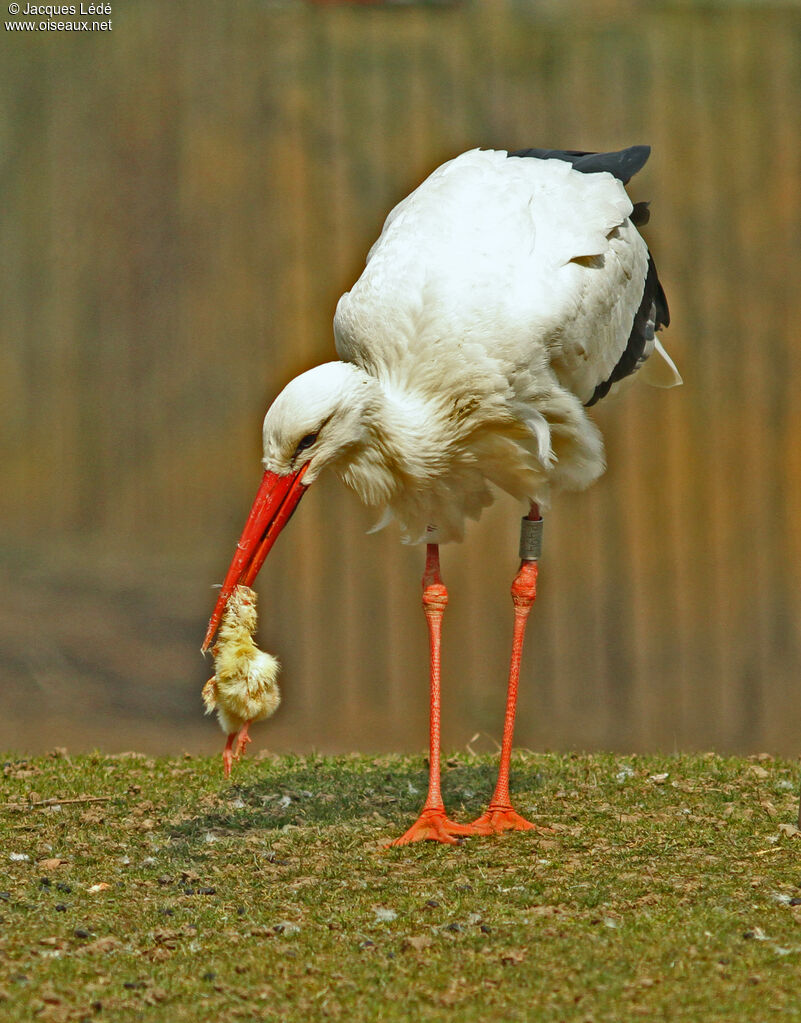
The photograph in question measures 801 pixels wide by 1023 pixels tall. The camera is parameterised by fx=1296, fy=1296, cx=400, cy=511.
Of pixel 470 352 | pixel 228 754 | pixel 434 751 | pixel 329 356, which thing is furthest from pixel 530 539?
pixel 329 356

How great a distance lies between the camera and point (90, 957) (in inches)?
118

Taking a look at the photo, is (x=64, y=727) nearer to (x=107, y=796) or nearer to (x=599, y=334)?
(x=107, y=796)

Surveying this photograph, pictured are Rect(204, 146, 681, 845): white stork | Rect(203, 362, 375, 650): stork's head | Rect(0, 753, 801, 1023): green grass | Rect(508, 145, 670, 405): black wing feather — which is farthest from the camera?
Rect(508, 145, 670, 405): black wing feather

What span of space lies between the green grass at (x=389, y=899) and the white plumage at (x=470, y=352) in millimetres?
1134

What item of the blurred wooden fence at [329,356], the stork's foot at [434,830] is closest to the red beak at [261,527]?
the stork's foot at [434,830]

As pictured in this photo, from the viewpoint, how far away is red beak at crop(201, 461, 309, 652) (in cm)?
402

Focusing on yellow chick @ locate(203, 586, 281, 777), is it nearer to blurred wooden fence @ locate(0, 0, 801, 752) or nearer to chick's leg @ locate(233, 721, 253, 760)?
chick's leg @ locate(233, 721, 253, 760)

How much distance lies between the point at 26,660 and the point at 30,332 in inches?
59.4

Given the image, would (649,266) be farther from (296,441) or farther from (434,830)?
(434,830)

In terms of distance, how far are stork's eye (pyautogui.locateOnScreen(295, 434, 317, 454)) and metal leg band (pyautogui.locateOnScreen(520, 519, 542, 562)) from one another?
3.62 feet

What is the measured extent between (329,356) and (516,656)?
188 centimetres

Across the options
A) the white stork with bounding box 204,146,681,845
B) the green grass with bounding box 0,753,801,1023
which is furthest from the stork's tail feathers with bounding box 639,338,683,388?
the green grass with bounding box 0,753,801,1023

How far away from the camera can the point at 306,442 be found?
13.2 ft

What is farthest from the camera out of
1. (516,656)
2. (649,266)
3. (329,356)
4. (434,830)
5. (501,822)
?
(329,356)
